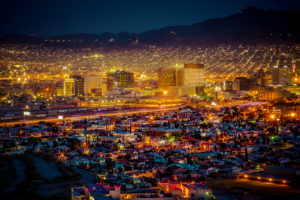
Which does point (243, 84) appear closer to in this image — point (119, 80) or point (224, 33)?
point (119, 80)

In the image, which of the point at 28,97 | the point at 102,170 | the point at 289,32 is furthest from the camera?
the point at 289,32

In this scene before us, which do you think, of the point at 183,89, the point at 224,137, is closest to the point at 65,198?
the point at 224,137

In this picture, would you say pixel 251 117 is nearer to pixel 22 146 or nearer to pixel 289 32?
pixel 22 146

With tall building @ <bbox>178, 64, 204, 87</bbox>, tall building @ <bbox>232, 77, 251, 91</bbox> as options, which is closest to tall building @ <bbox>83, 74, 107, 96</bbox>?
tall building @ <bbox>178, 64, 204, 87</bbox>

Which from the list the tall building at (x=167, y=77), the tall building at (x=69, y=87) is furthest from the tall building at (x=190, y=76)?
the tall building at (x=69, y=87)

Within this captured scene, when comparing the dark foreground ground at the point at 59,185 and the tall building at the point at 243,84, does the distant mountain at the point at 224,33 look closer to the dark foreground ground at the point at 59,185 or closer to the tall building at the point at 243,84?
the tall building at the point at 243,84

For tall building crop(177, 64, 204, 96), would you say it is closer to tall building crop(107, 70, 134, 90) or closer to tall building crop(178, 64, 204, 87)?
tall building crop(178, 64, 204, 87)
